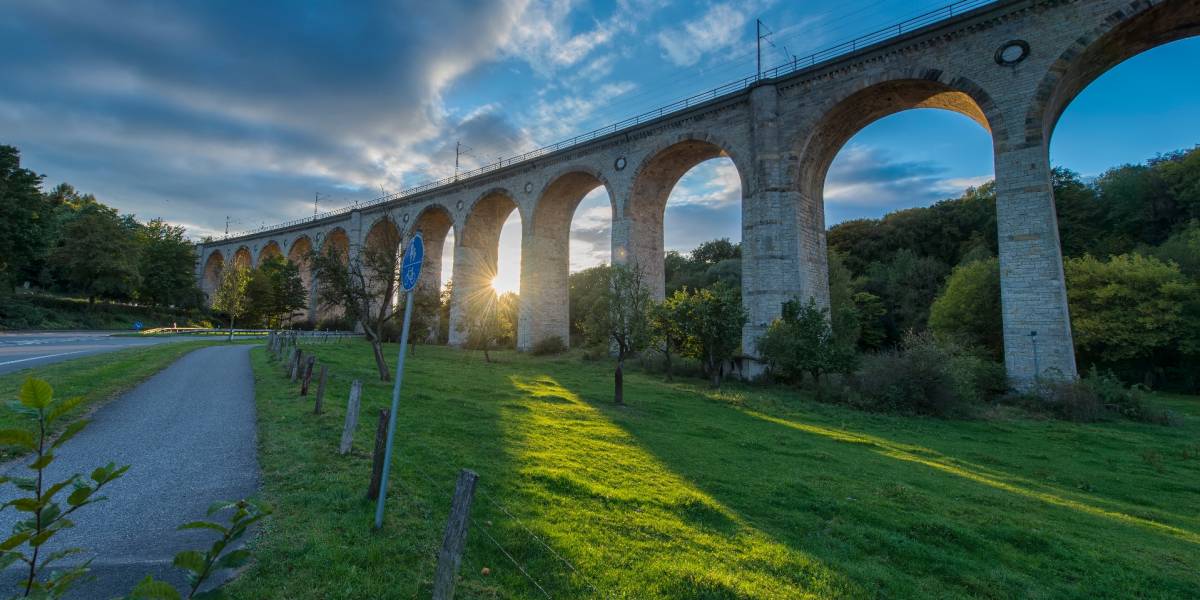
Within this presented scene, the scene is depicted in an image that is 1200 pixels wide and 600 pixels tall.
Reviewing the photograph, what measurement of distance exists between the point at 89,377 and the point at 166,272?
5316cm

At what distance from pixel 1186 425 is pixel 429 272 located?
146 ft

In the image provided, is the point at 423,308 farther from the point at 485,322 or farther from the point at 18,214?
the point at 18,214

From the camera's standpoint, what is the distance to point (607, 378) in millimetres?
22406

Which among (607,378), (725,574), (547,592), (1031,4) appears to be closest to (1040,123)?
(1031,4)

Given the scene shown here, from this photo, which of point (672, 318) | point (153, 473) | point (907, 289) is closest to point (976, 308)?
point (907, 289)

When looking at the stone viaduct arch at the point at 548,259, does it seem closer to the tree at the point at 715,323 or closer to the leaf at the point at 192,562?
the tree at the point at 715,323

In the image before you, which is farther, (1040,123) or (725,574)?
(1040,123)

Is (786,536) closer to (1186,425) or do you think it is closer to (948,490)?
(948,490)

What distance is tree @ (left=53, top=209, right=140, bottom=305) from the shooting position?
42.3 m

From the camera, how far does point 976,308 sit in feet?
94.5

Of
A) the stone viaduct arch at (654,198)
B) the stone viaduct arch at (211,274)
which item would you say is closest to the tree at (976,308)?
the stone viaduct arch at (654,198)

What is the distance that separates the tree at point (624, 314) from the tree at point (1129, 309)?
24142 millimetres

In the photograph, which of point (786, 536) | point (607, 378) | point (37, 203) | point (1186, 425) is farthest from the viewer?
point (37, 203)

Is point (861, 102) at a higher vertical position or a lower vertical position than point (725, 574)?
higher
